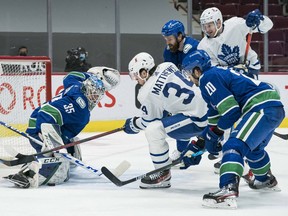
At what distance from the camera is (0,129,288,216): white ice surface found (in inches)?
125

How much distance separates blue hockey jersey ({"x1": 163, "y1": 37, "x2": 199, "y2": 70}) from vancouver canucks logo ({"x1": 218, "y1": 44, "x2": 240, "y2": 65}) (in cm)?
19

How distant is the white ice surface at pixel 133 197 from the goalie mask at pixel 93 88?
471 mm

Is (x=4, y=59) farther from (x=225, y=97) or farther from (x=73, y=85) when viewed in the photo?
(x=225, y=97)

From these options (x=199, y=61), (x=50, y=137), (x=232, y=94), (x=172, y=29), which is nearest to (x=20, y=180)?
(x=50, y=137)

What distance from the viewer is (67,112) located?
4.27m

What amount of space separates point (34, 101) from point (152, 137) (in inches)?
66.5

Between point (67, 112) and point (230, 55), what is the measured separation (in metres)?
1.24

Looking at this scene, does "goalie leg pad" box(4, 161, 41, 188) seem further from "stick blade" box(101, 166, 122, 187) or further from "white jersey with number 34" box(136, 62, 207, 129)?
"white jersey with number 34" box(136, 62, 207, 129)

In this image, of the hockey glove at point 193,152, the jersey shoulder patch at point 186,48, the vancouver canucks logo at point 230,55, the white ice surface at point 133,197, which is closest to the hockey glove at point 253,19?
the vancouver canucks logo at point 230,55

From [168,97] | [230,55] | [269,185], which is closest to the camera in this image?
[269,185]

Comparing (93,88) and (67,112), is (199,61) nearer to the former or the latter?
(93,88)

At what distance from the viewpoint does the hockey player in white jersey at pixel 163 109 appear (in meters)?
3.90

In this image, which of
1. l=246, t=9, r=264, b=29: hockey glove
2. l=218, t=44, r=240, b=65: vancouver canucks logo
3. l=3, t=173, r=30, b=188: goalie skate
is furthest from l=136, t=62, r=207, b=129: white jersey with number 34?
l=246, t=9, r=264, b=29: hockey glove

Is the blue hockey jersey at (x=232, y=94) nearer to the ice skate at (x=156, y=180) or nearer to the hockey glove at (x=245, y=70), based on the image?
the ice skate at (x=156, y=180)
